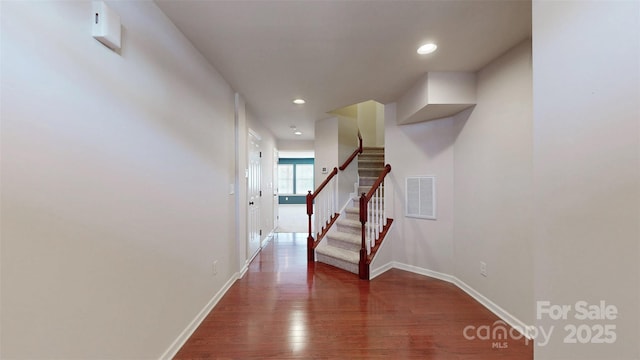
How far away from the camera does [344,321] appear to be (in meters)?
1.99

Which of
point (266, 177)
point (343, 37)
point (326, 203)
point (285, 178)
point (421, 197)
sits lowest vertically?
point (326, 203)

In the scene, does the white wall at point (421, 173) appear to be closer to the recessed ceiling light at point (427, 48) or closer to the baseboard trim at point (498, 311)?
the baseboard trim at point (498, 311)

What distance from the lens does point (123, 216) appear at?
3.92ft

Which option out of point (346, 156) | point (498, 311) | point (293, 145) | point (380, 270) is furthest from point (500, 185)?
point (293, 145)

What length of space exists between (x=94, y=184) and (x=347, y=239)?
2871 millimetres

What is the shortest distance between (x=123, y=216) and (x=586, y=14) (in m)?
2.22

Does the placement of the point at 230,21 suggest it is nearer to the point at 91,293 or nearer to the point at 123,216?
the point at 123,216

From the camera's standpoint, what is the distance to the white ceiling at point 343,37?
4.79 ft

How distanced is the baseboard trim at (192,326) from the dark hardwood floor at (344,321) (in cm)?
4

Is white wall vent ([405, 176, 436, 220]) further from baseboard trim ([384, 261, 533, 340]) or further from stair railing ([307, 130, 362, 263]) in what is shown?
stair railing ([307, 130, 362, 263])

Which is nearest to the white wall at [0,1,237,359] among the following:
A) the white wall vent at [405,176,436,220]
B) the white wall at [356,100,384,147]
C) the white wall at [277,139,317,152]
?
the white wall vent at [405,176,436,220]

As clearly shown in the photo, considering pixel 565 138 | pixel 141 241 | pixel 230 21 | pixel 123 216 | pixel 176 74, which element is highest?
pixel 230 21

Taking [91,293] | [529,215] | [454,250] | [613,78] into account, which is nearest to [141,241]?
[91,293]

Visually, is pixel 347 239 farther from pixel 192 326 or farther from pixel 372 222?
pixel 192 326
